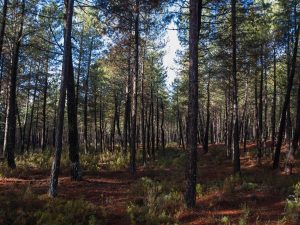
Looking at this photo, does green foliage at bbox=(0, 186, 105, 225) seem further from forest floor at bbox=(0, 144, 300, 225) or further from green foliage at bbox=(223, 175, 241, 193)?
green foliage at bbox=(223, 175, 241, 193)

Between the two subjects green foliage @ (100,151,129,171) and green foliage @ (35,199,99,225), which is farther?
green foliage @ (100,151,129,171)

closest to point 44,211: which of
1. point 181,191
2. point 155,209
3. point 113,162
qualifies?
point 155,209

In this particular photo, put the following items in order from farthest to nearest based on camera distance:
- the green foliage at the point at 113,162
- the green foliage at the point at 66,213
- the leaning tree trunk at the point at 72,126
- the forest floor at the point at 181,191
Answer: the green foliage at the point at 113,162
the leaning tree trunk at the point at 72,126
the forest floor at the point at 181,191
the green foliage at the point at 66,213

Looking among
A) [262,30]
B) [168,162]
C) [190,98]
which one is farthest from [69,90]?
[262,30]

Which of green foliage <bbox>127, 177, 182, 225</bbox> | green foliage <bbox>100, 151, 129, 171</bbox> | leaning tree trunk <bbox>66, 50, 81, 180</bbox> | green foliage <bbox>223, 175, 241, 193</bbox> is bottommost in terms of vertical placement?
green foliage <bbox>127, 177, 182, 225</bbox>

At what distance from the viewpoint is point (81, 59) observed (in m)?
31.4

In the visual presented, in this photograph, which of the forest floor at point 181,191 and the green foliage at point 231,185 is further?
the green foliage at point 231,185

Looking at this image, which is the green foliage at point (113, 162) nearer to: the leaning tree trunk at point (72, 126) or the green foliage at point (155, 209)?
the leaning tree trunk at point (72, 126)

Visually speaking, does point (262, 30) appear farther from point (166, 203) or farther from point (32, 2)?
point (166, 203)

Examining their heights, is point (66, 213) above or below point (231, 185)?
below

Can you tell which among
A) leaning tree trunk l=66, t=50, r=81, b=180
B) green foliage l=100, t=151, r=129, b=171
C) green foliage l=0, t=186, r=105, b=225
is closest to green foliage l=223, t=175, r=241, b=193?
green foliage l=0, t=186, r=105, b=225

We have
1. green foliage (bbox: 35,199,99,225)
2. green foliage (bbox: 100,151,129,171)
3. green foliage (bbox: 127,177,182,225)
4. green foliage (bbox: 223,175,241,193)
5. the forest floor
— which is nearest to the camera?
green foliage (bbox: 35,199,99,225)

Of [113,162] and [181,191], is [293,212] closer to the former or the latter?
[181,191]

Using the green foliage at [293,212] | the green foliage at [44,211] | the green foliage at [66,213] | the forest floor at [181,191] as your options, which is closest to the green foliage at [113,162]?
the forest floor at [181,191]
